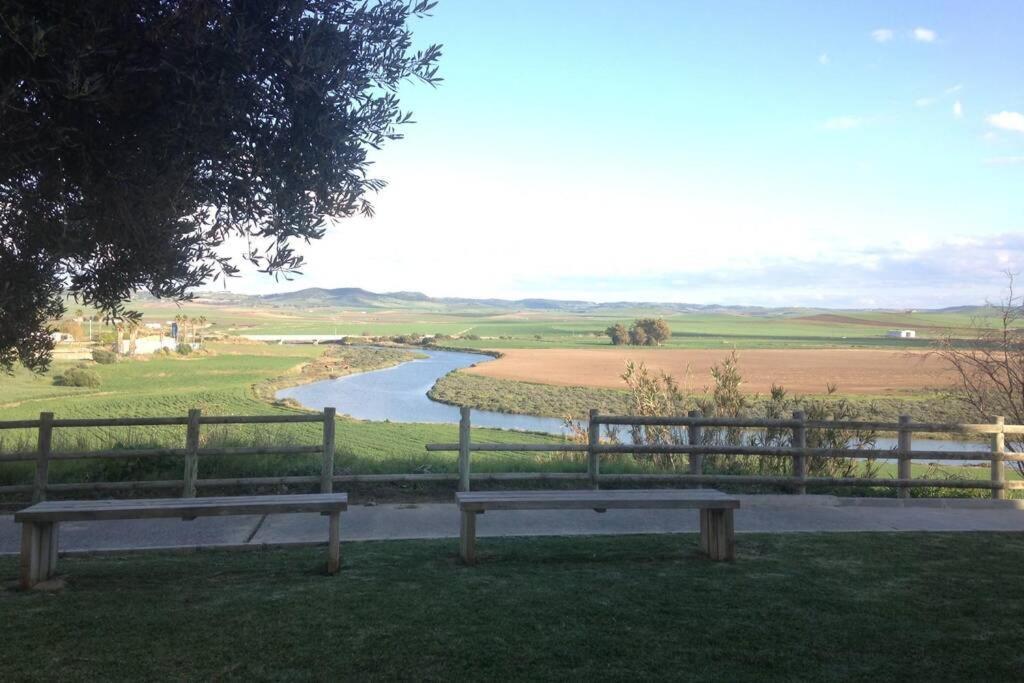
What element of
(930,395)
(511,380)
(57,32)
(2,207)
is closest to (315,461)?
(2,207)

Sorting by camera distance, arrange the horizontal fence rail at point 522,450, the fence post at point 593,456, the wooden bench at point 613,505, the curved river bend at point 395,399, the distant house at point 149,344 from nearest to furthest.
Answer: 1. the wooden bench at point 613,505
2. the horizontal fence rail at point 522,450
3. the fence post at point 593,456
4. the curved river bend at point 395,399
5. the distant house at point 149,344

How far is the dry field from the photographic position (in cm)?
2350

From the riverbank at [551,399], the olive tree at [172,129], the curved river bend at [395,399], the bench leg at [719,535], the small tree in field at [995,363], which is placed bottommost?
the curved river bend at [395,399]

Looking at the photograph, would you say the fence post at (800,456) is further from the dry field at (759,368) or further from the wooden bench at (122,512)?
the wooden bench at (122,512)

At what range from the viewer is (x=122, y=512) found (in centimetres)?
619

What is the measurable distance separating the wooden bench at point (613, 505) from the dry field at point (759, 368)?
9.74 metres

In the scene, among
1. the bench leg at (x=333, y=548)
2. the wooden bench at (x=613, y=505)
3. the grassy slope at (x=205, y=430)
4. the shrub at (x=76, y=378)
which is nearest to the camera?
the bench leg at (x=333, y=548)

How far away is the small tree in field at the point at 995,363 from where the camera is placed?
14.0 meters

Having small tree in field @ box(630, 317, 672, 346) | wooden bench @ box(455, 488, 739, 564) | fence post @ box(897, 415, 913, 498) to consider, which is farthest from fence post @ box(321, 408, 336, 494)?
small tree in field @ box(630, 317, 672, 346)

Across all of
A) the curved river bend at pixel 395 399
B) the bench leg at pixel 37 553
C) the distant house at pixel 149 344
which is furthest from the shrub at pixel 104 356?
the bench leg at pixel 37 553

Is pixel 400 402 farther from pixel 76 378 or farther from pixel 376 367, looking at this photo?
pixel 376 367

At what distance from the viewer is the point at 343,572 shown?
6.46 meters

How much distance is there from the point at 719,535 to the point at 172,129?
5.43 metres

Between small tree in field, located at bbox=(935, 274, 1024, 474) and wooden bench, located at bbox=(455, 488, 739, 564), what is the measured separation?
921 centimetres
